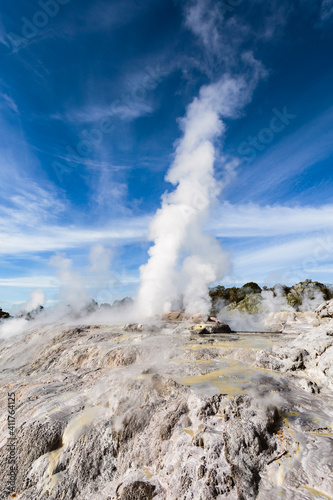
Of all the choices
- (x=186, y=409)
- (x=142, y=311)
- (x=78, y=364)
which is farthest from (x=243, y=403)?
(x=142, y=311)

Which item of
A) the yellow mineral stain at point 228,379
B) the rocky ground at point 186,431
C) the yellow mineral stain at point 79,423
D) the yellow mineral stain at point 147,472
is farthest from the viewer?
the yellow mineral stain at point 228,379

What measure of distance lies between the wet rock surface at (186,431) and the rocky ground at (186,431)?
0.03 metres

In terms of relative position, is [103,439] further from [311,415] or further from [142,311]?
[142,311]

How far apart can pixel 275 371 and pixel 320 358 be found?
227 cm

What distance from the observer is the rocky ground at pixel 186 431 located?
6516 millimetres

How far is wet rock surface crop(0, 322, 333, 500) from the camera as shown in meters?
6.52

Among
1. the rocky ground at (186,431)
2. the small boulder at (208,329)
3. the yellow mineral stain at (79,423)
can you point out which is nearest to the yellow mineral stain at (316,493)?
the rocky ground at (186,431)

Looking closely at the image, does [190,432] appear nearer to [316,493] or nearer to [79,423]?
[316,493]

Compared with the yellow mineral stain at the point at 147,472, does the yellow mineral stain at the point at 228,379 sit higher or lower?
higher

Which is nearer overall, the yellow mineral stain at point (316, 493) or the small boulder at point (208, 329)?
the yellow mineral stain at point (316, 493)

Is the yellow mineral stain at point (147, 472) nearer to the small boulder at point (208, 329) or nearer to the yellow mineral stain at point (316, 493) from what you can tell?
the yellow mineral stain at point (316, 493)

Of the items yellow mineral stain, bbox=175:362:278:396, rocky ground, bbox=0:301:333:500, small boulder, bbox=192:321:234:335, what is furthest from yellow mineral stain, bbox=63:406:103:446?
small boulder, bbox=192:321:234:335

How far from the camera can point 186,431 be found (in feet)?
26.8

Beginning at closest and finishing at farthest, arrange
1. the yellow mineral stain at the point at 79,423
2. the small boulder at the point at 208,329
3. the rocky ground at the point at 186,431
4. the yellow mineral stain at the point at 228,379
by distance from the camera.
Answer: the rocky ground at the point at 186,431
the yellow mineral stain at the point at 79,423
the yellow mineral stain at the point at 228,379
the small boulder at the point at 208,329
